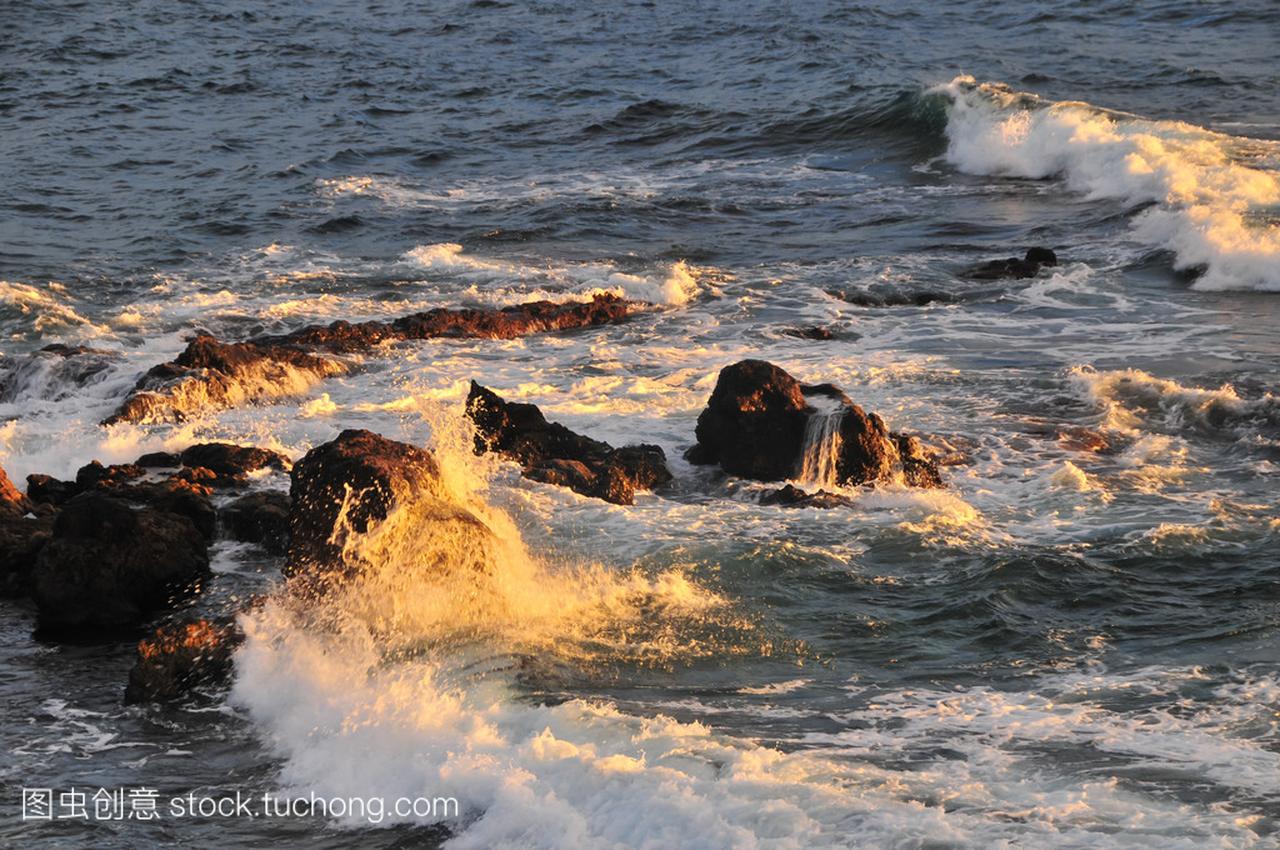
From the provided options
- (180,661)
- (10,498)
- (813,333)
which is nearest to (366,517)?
(180,661)

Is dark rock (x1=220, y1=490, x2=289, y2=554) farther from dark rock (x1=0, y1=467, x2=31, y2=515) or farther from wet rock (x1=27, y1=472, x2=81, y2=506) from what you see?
wet rock (x1=27, y1=472, x2=81, y2=506)

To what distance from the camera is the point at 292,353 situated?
1439 cm

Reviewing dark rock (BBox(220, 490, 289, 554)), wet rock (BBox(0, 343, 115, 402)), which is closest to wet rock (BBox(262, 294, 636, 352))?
wet rock (BBox(0, 343, 115, 402))

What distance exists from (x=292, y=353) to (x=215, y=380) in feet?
3.71

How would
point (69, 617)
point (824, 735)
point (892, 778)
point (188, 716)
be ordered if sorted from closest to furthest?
point (892, 778) < point (824, 735) < point (188, 716) < point (69, 617)

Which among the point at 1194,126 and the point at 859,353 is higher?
the point at 1194,126

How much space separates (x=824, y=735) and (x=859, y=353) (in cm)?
783

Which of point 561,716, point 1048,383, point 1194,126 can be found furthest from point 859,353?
point 1194,126

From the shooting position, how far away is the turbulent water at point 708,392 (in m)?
6.91

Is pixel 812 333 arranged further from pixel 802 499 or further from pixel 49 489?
pixel 49 489

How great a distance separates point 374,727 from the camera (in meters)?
7.43

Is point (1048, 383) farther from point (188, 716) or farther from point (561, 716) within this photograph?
point (188, 716)

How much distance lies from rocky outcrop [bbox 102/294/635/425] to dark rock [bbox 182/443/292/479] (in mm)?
1389

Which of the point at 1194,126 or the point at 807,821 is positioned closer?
the point at 807,821
